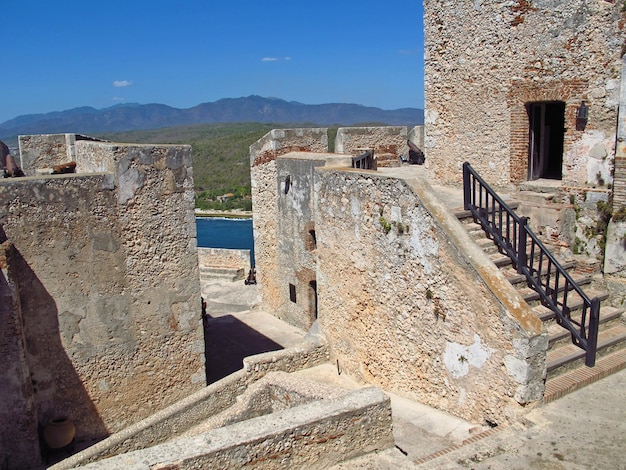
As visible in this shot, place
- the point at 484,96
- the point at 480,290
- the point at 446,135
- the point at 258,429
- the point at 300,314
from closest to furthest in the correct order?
the point at 258,429 → the point at 480,290 → the point at 484,96 → the point at 446,135 → the point at 300,314

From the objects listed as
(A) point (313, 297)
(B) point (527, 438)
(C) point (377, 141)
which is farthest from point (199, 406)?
(C) point (377, 141)

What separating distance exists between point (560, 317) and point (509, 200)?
105 inches

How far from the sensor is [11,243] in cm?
875

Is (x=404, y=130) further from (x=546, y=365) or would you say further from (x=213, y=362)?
(x=546, y=365)

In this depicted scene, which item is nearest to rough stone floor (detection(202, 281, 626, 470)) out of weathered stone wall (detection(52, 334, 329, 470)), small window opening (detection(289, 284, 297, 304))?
weathered stone wall (detection(52, 334, 329, 470))

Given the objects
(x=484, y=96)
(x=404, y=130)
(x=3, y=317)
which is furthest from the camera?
(x=404, y=130)

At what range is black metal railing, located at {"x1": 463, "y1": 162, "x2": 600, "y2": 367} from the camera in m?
8.08

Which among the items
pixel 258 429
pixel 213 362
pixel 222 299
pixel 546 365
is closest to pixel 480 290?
pixel 546 365

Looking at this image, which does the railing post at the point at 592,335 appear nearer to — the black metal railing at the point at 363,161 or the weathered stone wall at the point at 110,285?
the weathered stone wall at the point at 110,285

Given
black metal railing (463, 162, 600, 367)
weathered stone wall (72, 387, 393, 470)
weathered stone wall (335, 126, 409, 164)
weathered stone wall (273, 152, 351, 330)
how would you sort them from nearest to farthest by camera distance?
1. weathered stone wall (72, 387, 393, 470)
2. black metal railing (463, 162, 600, 367)
3. weathered stone wall (273, 152, 351, 330)
4. weathered stone wall (335, 126, 409, 164)

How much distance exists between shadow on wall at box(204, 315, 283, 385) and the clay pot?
10.5ft

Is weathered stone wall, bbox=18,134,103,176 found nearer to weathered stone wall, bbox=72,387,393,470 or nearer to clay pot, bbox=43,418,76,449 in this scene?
clay pot, bbox=43,418,76,449

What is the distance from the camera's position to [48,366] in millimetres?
9328

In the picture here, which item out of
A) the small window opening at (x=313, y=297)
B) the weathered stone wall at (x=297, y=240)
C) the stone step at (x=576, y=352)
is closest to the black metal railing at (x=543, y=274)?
the stone step at (x=576, y=352)
